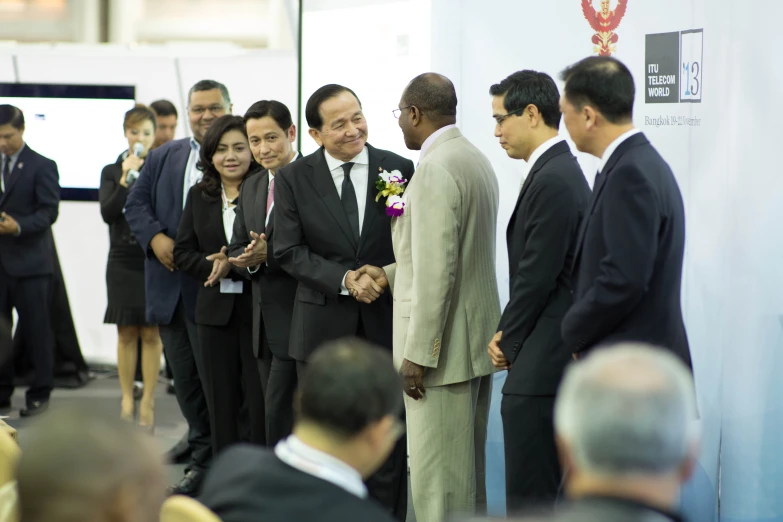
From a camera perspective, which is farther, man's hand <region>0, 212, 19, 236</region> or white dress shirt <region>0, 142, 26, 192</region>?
white dress shirt <region>0, 142, 26, 192</region>

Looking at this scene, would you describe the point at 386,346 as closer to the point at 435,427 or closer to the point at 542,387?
the point at 435,427

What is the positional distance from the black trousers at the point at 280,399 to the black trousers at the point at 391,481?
202mm

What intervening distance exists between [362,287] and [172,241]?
4.89ft

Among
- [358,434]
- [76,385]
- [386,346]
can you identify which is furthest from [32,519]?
[76,385]

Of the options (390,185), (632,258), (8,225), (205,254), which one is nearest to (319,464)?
(632,258)

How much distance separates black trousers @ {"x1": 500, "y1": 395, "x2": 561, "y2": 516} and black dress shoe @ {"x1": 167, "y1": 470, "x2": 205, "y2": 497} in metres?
1.99

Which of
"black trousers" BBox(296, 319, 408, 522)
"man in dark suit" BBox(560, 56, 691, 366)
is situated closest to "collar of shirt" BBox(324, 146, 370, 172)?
"black trousers" BBox(296, 319, 408, 522)

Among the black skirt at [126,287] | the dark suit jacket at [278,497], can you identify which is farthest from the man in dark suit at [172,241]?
the dark suit jacket at [278,497]

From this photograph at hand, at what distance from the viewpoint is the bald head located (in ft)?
12.3

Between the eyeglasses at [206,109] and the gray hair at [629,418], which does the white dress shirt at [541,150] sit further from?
the eyeglasses at [206,109]

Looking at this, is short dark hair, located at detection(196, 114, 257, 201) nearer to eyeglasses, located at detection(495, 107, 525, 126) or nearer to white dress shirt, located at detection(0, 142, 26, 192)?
eyeglasses, located at detection(495, 107, 525, 126)

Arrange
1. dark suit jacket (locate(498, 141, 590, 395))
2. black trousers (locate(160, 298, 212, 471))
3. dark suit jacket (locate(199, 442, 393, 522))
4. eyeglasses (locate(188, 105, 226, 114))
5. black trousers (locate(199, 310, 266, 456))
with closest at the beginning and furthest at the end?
dark suit jacket (locate(199, 442, 393, 522)), dark suit jacket (locate(498, 141, 590, 395)), black trousers (locate(199, 310, 266, 456)), black trousers (locate(160, 298, 212, 471)), eyeglasses (locate(188, 105, 226, 114))

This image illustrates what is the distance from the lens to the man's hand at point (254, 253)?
437 cm

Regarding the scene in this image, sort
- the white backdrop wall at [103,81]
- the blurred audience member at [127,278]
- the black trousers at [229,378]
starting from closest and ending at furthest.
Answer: the black trousers at [229,378]
the blurred audience member at [127,278]
the white backdrop wall at [103,81]
